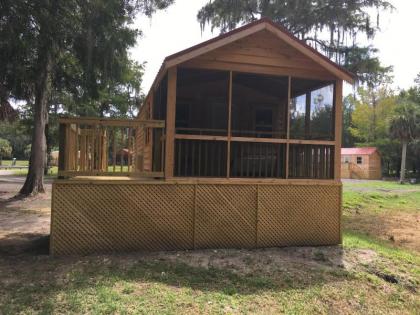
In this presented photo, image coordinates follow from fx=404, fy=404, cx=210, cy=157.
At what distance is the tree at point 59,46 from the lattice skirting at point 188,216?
4191 mm

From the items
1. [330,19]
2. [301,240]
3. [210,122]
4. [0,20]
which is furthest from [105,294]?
[330,19]

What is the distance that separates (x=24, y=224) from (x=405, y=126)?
33792 mm

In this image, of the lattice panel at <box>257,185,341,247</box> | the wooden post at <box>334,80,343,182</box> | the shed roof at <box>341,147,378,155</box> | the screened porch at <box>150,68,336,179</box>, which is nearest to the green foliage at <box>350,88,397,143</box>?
the shed roof at <box>341,147,378,155</box>

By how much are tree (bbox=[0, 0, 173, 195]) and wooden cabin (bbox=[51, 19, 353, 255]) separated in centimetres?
277

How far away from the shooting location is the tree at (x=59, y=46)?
877 centimetres

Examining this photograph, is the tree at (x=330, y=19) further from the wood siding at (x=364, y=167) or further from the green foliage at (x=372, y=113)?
the green foliage at (x=372, y=113)

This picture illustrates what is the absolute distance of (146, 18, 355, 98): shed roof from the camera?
7.26 m

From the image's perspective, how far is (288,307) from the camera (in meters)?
5.19

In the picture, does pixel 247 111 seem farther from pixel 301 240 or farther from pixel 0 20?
pixel 0 20

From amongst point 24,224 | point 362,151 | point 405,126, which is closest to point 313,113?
point 24,224

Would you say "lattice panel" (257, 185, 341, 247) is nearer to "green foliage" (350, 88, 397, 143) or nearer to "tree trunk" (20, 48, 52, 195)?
"tree trunk" (20, 48, 52, 195)

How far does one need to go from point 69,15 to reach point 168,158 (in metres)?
5.15

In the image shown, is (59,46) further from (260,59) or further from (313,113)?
(313,113)

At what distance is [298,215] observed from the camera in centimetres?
784
